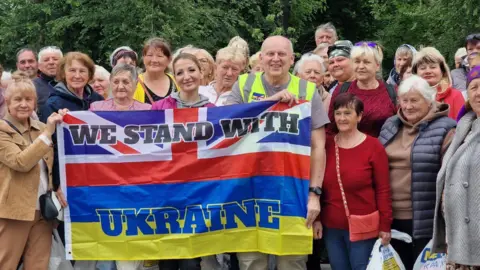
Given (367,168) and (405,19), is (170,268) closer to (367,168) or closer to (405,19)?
(367,168)

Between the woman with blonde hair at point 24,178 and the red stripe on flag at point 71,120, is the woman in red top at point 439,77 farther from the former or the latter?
the woman with blonde hair at point 24,178

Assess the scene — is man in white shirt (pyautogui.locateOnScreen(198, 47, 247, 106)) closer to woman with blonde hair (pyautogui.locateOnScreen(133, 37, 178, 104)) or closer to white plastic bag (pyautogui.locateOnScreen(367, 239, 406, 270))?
woman with blonde hair (pyautogui.locateOnScreen(133, 37, 178, 104))

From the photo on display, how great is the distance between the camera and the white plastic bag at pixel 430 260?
6.05m

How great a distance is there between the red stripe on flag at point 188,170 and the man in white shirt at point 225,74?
52.0 inches

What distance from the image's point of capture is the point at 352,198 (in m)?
6.33

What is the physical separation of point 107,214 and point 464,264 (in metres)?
3.10

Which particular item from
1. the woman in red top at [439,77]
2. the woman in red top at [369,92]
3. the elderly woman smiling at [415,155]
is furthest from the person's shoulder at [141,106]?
the woman in red top at [439,77]

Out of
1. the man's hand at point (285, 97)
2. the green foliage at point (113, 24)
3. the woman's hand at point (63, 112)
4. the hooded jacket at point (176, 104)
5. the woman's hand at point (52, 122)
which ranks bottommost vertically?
the woman's hand at point (52, 122)

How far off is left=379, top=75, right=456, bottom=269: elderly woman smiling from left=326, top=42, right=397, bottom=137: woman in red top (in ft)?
0.90

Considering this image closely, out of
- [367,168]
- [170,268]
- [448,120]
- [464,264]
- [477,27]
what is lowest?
[170,268]

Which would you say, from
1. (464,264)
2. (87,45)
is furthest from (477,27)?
(464,264)

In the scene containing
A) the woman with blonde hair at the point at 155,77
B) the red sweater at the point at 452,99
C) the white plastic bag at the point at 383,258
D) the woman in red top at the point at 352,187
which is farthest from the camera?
the woman with blonde hair at the point at 155,77

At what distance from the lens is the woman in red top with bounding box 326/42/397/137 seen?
22.3 ft

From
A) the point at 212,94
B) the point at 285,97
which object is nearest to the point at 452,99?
the point at 285,97
